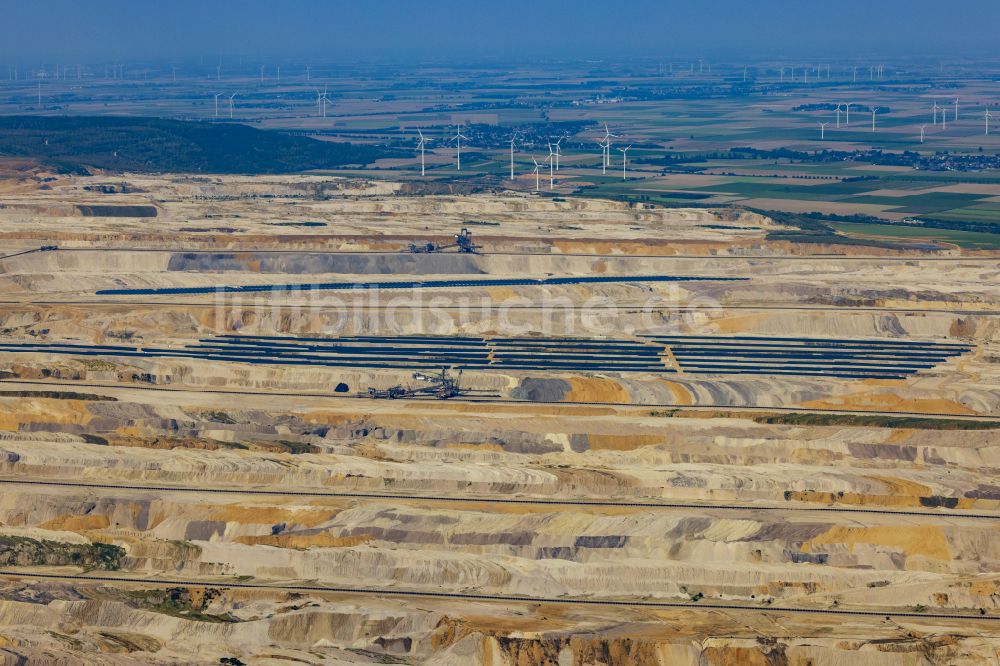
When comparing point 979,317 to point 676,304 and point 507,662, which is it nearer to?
point 676,304

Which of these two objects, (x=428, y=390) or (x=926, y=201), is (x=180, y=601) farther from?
(x=926, y=201)

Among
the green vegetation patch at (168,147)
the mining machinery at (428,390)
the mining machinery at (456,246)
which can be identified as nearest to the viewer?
the mining machinery at (428,390)

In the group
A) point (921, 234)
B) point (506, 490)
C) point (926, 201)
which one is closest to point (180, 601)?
point (506, 490)

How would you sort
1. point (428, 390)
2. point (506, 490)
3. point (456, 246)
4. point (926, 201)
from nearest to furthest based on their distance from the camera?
point (506, 490), point (428, 390), point (456, 246), point (926, 201)

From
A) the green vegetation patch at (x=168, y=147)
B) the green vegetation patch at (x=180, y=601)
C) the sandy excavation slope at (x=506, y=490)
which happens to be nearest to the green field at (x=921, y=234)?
the sandy excavation slope at (x=506, y=490)

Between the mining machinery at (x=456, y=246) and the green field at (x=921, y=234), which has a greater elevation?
the mining machinery at (x=456, y=246)

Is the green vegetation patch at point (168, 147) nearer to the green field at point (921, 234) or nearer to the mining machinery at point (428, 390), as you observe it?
the green field at point (921, 234)

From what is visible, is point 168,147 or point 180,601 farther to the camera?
point 168,147
